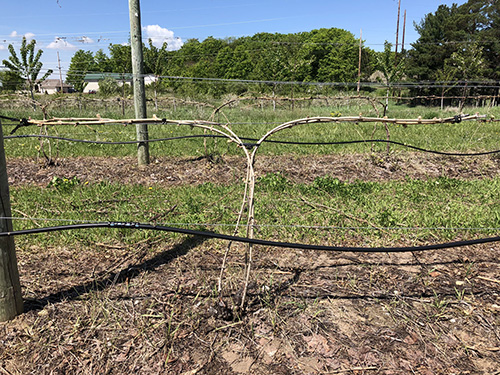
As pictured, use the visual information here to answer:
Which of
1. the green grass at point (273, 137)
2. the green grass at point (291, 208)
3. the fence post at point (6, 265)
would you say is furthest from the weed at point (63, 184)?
the fence post at point (6, 265)

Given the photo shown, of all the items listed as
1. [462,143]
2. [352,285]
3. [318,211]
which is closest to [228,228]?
[318,211]

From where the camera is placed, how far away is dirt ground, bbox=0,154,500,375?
7.82 feet

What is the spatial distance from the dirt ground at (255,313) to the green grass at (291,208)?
0.34 meters

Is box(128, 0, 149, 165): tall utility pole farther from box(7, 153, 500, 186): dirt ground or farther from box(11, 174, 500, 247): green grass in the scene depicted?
box(11, 174, 500, 247): green grass

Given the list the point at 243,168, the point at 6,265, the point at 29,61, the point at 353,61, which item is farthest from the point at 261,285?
the point at 353,61

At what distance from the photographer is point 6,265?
2506 millimetres

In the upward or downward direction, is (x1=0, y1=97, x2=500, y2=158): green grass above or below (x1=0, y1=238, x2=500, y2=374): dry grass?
above

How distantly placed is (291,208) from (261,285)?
1.92m

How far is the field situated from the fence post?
104 mm

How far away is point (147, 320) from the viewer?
2738 mm

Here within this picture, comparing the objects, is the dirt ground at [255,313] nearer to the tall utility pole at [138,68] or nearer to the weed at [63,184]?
the weed at [63,184]

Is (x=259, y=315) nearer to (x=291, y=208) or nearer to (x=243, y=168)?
(x=291, y=208)

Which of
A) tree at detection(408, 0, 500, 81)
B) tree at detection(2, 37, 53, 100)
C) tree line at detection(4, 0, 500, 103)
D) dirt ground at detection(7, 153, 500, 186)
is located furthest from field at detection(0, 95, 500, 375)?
tree at detection(408, 0, 500, 81)

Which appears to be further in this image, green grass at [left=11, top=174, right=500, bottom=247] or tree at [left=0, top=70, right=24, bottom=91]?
tree at [left=0, top=70, right=24, bottom=91]
